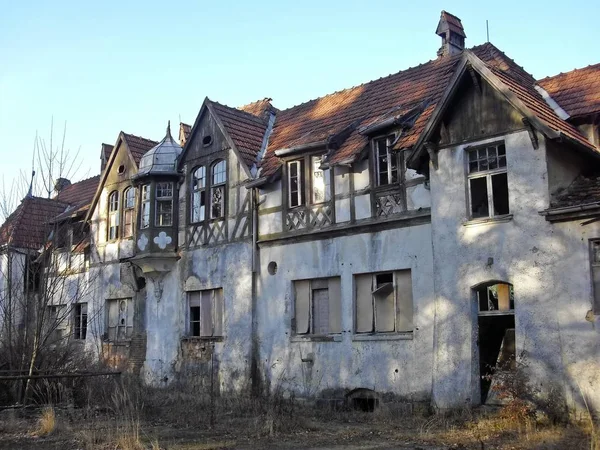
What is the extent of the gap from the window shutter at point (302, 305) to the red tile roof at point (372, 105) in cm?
339

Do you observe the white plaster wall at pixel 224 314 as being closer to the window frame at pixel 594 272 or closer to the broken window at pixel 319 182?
the broken window at pixel 319 182

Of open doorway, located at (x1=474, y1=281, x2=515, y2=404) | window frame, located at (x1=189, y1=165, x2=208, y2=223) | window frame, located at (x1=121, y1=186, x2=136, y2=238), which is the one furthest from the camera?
window frame, located at (x1=121, y1=186, x2=136, y2=238)

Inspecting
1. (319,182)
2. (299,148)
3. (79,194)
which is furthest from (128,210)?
(319,182)

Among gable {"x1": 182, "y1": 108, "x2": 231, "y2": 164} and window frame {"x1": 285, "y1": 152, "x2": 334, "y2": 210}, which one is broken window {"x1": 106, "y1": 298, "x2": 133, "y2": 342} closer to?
gable {"x1": 182, "y1": 108, "x2": 231, "y2": 164}

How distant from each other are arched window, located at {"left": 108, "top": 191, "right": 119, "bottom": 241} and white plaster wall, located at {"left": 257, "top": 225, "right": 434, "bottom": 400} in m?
7.83

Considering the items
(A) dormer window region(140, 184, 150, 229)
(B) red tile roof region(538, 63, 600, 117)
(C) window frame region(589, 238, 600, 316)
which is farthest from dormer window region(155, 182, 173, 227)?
(C) window frame region(589, 238, 600, 316)

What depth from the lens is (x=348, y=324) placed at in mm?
17969

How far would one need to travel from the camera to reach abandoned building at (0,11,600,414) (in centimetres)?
1408

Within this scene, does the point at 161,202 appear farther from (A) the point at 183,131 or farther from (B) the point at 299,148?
(B) the point at 299,148

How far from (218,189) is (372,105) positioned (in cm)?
546

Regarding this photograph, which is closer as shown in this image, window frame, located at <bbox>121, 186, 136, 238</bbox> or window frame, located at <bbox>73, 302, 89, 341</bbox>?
window frame, located at <bbox>121, 186, 136, 238</bbox>

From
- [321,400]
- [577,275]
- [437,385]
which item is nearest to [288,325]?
[321,400]

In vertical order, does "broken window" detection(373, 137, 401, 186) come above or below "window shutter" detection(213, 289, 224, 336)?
above

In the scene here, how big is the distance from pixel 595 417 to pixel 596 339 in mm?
1415
